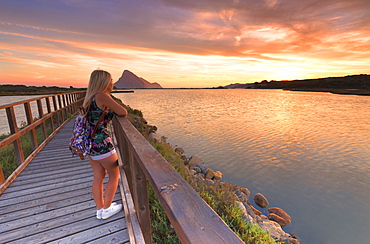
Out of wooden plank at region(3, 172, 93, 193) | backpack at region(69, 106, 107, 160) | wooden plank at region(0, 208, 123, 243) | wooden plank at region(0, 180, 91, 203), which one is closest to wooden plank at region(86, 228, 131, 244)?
wooden plank at region(0, 208, 123, 243)

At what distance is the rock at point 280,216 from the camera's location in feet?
20.3

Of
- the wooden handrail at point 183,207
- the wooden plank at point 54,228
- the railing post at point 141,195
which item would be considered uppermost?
the wooden handrail at point 183,207

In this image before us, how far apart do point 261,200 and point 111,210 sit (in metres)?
6.17

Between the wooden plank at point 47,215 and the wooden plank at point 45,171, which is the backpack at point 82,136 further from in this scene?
the wooden plank at point 45,171

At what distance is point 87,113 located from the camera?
2.17 metres

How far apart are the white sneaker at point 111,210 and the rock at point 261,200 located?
5981 mm

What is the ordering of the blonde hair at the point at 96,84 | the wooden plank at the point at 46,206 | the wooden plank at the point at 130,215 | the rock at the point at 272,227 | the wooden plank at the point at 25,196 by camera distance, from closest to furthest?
the blonde hair at the point at 96,84 < the wooden plank at the point at 130,215 < the wooden plank at the point at 46,206 < the wooden plank at the point at 25,196 < the rock at the point at 272,227

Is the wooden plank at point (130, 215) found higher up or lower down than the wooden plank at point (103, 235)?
higher up

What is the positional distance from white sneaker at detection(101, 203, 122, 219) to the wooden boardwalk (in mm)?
65

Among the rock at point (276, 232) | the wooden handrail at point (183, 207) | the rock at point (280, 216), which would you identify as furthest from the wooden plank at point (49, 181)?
the rock at point (280, 216)

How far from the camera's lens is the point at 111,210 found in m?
2.74

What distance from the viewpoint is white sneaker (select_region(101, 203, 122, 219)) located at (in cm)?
269

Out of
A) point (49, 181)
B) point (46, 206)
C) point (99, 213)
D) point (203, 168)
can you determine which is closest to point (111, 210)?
point (99, 213)

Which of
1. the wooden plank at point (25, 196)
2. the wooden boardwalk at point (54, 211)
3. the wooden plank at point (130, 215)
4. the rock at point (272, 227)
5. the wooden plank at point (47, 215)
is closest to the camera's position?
the wooden plank at point (130, 215)
